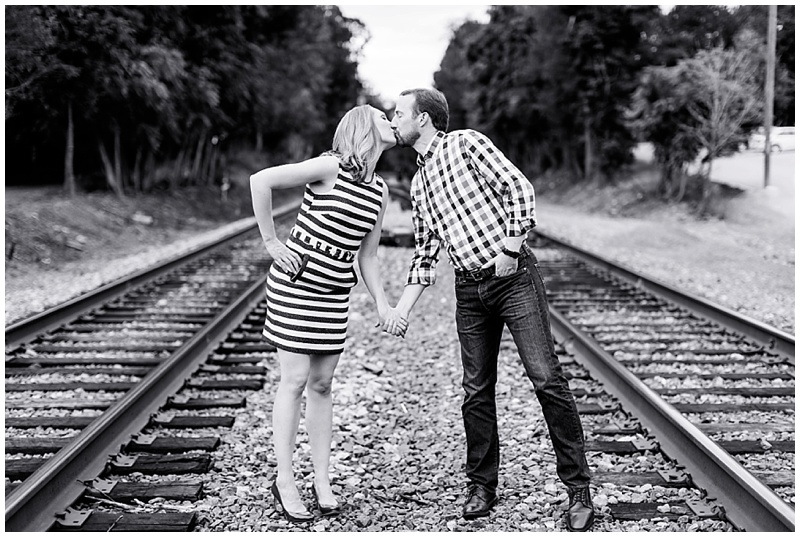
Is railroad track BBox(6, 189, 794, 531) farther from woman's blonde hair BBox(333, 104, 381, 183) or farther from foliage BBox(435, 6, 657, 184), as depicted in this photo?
foliage BBox(435, 6, 657, 184)

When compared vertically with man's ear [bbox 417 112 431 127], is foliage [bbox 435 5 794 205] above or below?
above

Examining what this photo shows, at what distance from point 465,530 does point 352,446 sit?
109 cm

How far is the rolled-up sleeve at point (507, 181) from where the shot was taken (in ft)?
9.51

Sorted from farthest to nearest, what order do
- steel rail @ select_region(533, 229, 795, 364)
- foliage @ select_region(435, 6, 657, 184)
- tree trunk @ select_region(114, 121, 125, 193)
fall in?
foliage @ select_region(435, 6, 657, 184) → tree trunk @ select_region(114, 121, 125, 193) → steel rail @ select_region(533, 229, 795, 364)

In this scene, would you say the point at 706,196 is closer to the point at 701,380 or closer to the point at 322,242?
the point at 701,380

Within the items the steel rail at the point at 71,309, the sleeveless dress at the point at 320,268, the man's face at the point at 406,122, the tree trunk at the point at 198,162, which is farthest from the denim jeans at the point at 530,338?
the tree trunk at the point at 198,162

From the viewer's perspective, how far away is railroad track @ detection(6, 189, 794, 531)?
3146 millimetres

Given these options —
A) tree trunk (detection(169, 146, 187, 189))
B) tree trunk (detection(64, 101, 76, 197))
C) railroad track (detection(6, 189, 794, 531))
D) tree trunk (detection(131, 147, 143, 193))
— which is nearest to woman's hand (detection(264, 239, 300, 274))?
railroad track (detection(6, 189, 794, 531))

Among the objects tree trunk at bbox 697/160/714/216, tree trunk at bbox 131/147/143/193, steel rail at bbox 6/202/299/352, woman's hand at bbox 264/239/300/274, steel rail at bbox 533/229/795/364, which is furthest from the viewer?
tree trunk at bbox 131/147/143/193

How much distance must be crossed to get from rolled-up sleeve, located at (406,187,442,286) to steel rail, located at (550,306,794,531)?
149cm

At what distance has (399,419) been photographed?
4555mm

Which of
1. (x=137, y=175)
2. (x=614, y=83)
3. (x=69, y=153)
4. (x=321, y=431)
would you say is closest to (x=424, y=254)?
(x=321, y=431)

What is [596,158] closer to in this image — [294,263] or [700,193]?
[700,193]

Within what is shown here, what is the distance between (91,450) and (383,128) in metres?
2.09
